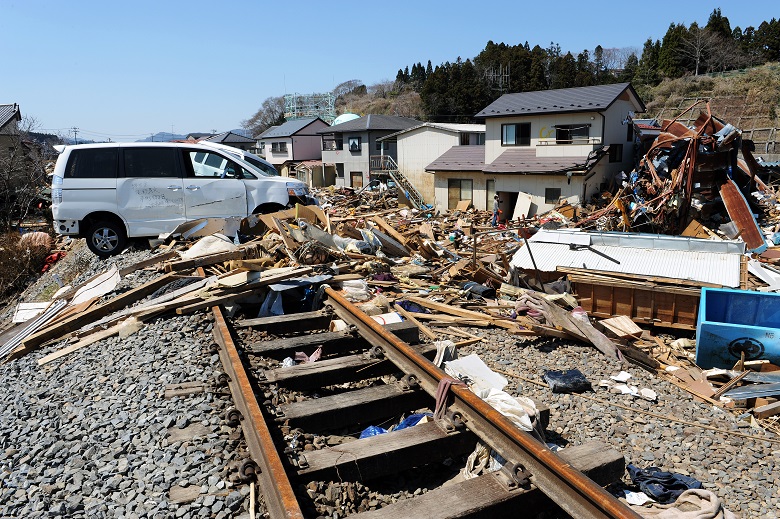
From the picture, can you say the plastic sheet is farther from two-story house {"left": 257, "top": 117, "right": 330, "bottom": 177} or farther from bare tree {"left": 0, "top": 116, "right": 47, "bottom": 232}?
two-story house {"left": 257, "top": 117, "right": 330, "bottom": 177}

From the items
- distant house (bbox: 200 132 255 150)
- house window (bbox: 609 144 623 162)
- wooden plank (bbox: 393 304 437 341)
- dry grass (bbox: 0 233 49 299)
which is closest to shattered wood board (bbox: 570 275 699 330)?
wooden plank (bbox: 393 304 437 341)

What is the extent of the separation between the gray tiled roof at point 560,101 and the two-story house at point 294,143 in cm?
2610

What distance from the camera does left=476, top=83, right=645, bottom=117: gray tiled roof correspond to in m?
26.3

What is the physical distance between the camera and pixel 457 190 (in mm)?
32094

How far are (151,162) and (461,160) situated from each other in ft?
77.3

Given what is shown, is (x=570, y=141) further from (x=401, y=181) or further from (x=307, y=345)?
(x=307, y=345)

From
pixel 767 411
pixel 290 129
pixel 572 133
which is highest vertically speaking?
pixel 290 129

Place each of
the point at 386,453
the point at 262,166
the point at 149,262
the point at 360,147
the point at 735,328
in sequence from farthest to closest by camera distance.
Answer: the point at 360,147 < the point at 262,166 < the point at 149,262 < the point at 735,328 < the point at 386,453

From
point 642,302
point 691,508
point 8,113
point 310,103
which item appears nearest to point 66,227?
point 691,508

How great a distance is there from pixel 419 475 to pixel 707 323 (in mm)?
6444

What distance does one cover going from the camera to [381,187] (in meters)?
39.5

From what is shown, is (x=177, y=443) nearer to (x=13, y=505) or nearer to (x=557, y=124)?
(x=13, y=505)

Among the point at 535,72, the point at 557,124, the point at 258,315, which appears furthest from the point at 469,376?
the point at 535,72

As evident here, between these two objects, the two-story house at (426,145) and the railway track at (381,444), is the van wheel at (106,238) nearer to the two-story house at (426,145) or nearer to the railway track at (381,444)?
the railway track at (381,444)
